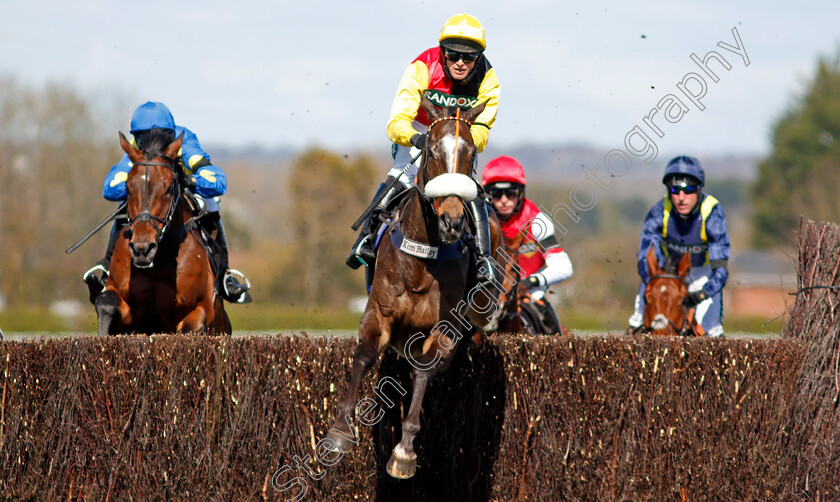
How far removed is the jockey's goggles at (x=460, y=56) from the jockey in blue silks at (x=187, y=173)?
2428 millimetres

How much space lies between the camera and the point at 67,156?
3083 centimetres

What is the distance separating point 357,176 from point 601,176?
25.6 m

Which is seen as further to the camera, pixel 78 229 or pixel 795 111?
pixel 795 111

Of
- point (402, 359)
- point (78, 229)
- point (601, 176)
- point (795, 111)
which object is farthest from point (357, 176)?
point (795, 111)

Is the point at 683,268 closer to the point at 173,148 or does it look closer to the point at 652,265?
the point at 652,265

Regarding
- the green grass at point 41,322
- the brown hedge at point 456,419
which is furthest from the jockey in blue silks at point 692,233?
the green grass at point 41,322

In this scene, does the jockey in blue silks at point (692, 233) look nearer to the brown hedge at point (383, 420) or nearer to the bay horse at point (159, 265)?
the brown hedge at point (383, 420)

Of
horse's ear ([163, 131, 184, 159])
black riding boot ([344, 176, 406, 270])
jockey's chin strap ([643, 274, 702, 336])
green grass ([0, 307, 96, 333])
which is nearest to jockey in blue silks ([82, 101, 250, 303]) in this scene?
horse's ear ([163, 131, 184, 159])

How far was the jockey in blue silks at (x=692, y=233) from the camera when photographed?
825cm

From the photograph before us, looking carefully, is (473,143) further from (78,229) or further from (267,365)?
(78,229)

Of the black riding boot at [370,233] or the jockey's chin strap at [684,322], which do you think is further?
the jockey's chin strap at [684,322]

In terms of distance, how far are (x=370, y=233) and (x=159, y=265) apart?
195 cm

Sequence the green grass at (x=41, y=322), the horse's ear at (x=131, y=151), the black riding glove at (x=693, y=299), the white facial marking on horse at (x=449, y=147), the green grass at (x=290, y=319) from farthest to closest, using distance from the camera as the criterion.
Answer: the green grass at (x=290, y=319)
the green grass at (x=41, y=322)
the black riding glove at (x=693, y=299)
the horse's ear at (x=131, y=151)
the white facial marking on horse at (x=449, y=147)

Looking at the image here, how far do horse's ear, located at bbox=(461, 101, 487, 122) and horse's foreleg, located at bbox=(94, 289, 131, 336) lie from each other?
295cm
